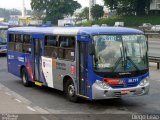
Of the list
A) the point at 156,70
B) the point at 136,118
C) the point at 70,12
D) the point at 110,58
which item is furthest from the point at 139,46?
the point at 70,12

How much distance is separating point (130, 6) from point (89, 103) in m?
95.3

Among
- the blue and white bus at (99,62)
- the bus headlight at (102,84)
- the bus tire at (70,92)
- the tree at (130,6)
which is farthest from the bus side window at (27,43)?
the tree at (130,6)

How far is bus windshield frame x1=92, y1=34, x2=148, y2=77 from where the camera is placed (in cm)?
1301

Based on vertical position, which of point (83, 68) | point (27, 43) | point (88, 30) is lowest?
point (83, 68)

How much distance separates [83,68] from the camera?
1348 cm

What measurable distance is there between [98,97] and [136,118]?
179 centimetres

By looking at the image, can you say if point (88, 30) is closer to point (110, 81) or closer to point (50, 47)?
point (110, 81)

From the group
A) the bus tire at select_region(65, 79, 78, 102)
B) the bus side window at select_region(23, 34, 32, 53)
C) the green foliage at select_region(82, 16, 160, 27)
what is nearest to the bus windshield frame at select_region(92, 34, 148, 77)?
the bus tire at select_region(65, 79, 78, 102)

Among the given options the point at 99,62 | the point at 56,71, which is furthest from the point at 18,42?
the point at 99,62

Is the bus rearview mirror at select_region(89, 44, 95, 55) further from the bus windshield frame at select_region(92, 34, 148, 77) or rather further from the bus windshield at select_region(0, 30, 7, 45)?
the bus windshield at select_region(0, 30, 7, 45)

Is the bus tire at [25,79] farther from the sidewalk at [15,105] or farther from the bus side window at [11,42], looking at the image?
the sidewalk at [15,105]

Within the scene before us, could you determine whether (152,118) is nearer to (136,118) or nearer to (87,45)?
(136,118)

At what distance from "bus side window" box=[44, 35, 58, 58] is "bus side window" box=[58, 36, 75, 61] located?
0.39 metres

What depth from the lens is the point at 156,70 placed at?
73.8 feet
